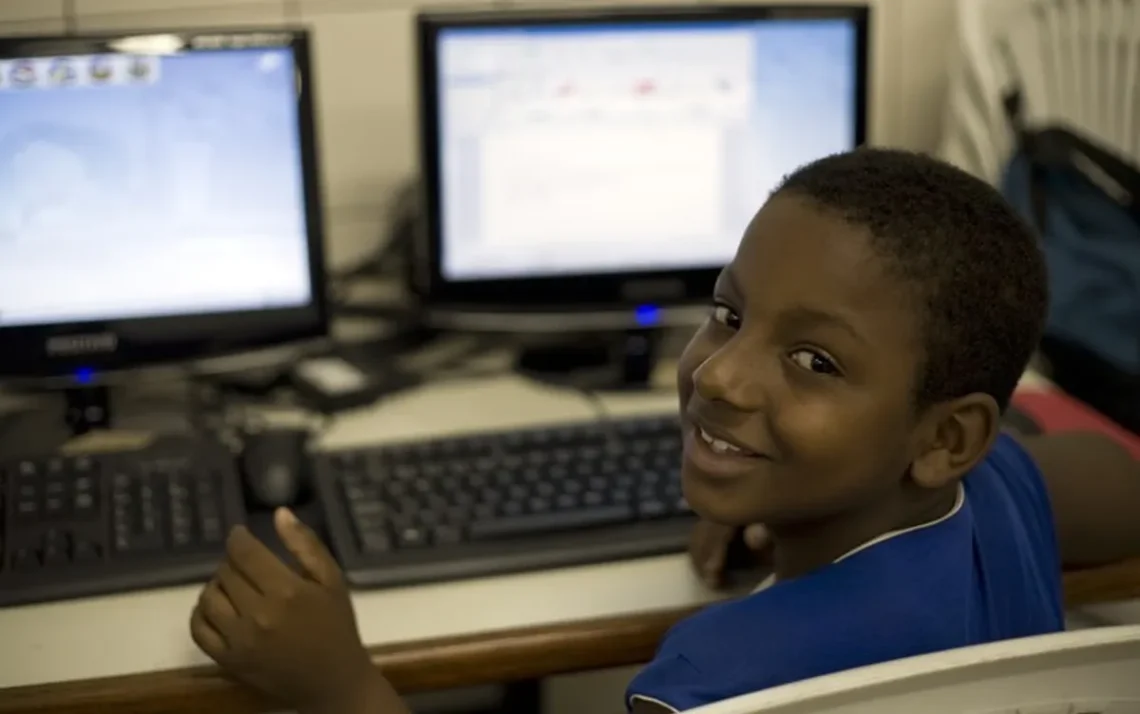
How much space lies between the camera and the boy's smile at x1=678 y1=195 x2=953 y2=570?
2.69 feet

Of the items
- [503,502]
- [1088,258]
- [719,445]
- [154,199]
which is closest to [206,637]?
[503,502]

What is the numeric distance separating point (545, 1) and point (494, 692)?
0.92 m

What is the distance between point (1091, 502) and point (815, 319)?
410 mm

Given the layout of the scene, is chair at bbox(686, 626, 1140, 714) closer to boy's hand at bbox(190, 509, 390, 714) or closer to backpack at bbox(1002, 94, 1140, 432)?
boy's hand at bbox(190, 509, 390, 714)

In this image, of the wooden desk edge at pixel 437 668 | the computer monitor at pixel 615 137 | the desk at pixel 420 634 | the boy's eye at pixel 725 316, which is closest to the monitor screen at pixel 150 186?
the computer monitor at pixel 615 137

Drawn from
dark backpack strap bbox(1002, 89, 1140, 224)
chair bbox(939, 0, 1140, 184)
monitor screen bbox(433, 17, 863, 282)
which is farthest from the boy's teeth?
chair bbox(939, 0, 1140, 184)

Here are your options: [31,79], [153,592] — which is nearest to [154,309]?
[31,79]

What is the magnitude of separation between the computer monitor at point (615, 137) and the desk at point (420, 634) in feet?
1.48

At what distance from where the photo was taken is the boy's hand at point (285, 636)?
94cm

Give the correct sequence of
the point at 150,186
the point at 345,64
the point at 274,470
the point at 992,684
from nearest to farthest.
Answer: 1. the point at 992,684
2. the point at 274,470
3. the point at 150,186
4. the point at 345,64

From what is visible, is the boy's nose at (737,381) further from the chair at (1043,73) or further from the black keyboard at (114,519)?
the chair at (1043,73)

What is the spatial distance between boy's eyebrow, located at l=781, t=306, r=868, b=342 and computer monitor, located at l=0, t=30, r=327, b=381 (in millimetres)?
676

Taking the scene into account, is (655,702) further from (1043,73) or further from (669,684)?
(1043,73)

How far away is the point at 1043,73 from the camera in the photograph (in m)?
1.58
